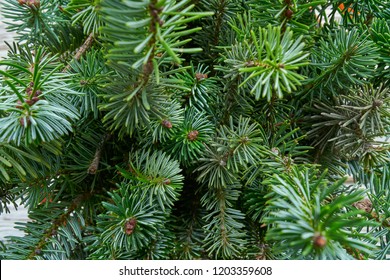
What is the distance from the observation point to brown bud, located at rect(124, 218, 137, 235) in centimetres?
30

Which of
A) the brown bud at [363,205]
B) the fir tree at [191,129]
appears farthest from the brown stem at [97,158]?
the brown bud at [363,205]

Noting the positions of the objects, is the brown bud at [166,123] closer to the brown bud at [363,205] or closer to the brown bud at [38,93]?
the brown bud at [38,93]

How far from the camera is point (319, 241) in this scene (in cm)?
21

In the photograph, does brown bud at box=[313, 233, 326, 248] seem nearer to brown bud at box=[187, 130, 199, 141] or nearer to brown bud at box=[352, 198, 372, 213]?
brown bud at box=[187, 130, 199, 141]

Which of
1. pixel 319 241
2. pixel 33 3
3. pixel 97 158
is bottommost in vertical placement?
pixel 319 241

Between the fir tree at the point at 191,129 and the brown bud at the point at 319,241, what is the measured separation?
0.13 ft

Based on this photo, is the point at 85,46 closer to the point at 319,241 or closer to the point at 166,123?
the point at 166,123

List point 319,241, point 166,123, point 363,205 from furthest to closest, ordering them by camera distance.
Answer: point 363,205 → point 166,123 → point 319,241

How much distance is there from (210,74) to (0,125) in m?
0.18

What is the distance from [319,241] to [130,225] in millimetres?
140

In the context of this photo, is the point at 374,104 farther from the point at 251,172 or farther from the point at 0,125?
the point at 0,125

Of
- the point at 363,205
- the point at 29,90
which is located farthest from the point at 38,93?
the point at 363,205

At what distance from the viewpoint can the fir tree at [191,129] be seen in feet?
0.91

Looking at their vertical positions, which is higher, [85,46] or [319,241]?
[85,46]
